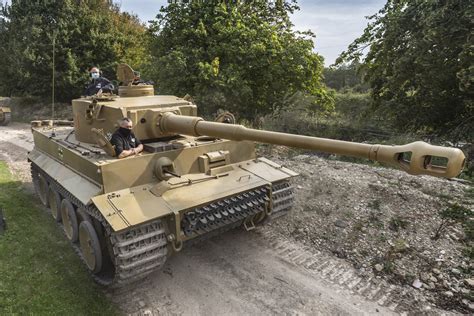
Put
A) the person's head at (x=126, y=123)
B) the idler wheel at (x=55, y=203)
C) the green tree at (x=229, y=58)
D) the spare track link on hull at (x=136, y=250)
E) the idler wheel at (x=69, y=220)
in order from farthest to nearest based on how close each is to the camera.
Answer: the green tree at (x=229, y=58) < the idler wheel at (x=55, y=203) < the idler wheel at (x=69, y=220) < the person's head at (x=126, y=123) < the spare track link on hull at (x=136, y=250)

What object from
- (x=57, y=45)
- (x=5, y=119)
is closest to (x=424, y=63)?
(x=57, y=45)

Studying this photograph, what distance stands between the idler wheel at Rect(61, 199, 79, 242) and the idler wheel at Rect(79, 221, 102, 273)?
0.33 metres

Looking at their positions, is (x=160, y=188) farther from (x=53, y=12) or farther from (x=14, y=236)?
(x=53, y=12)

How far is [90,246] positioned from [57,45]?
19.3 metres

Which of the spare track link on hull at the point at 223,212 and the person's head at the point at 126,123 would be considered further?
the person's head at the point at 126,123

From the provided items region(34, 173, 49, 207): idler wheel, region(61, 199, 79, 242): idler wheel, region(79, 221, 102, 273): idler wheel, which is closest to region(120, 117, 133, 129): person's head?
region(79, 221, 102, 273): idler wheel

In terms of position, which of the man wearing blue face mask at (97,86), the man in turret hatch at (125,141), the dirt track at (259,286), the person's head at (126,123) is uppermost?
the man wearing blue face mask at (97,86)

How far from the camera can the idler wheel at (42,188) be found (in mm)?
8483

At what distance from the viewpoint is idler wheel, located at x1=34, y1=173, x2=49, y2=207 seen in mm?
8483

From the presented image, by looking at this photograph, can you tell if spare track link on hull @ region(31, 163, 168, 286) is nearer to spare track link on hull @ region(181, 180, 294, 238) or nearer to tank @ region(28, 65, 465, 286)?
tank @ region(28, 65, 465, 286)

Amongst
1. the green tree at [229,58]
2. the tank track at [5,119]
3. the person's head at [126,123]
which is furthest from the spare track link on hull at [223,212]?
the tank track at [5,119]

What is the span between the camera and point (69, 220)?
6.89 m

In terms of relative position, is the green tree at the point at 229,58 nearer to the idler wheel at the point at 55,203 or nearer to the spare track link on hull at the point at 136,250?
the idler wheel at the point at 55,203

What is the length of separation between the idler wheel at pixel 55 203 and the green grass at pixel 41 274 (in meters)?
0.19
